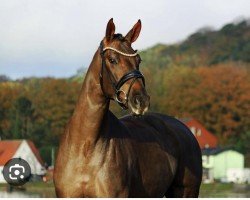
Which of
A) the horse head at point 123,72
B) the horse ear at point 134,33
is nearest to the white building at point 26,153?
the horse ear at point 134,33

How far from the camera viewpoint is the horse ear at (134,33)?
388 inches

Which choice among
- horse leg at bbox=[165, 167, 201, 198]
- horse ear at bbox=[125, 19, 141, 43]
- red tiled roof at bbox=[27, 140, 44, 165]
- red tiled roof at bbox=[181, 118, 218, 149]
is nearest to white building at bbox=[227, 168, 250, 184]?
red tiled roof at bbox=[181, 118, 218, 149]

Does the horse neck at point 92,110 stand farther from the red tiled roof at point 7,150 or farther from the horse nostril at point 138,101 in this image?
the red tiled roof at point 7,150

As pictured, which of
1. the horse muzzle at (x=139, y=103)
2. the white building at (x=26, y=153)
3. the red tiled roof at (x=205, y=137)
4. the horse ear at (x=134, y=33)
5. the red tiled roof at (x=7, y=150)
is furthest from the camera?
the red tiled roof at (x=205, y=137)

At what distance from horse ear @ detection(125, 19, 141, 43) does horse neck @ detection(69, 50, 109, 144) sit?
37 centimetres

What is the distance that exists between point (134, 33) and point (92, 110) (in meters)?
0.93

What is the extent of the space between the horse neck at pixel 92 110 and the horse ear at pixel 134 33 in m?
0.37

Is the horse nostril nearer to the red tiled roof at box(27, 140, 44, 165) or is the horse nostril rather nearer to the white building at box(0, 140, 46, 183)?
the white building at box(0, 140, 46, 183)

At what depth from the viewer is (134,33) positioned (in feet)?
32.6

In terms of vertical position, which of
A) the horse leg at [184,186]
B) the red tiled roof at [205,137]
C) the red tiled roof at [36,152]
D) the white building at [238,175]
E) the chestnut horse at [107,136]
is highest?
the chestnut horse at [107,136]

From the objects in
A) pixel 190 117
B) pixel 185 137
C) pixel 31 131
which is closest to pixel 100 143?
pixel 185 137

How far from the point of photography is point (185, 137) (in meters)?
12.4

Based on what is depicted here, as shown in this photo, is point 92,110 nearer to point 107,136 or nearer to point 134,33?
point 107,136

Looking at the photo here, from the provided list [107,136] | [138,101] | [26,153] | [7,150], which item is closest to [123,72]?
[138,101]
